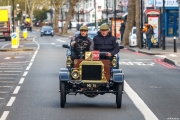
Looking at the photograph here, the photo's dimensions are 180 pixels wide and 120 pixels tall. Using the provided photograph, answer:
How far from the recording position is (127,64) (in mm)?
28406

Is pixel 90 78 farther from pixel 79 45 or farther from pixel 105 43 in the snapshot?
pixel 105 43

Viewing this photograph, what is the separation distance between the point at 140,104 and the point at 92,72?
1.58 m

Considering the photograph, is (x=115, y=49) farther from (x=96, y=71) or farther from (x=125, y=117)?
(x=125, y=117)

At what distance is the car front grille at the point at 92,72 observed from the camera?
13.5 meters

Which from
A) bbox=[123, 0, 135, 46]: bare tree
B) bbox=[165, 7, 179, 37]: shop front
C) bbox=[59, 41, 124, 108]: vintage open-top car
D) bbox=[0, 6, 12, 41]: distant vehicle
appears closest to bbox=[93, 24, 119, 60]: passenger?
bbox=[59, 41, 124, 108]: vintage open-top car

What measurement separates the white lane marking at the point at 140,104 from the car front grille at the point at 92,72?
116 centimetres

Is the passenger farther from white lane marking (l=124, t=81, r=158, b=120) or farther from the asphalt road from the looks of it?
white lane marking (l=124, t=81, r=158, b=120)

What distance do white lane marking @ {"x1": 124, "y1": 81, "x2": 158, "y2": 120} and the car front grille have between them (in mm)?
1165

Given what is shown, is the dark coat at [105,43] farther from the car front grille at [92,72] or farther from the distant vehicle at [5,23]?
the distant vehicle at [5,23]

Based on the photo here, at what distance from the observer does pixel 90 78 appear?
532 inches

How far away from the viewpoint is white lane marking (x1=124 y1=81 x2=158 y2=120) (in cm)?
1234

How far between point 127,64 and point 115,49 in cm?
1382

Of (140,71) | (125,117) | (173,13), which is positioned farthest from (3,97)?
(173,13)

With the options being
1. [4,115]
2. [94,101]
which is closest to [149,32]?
[94,101]
